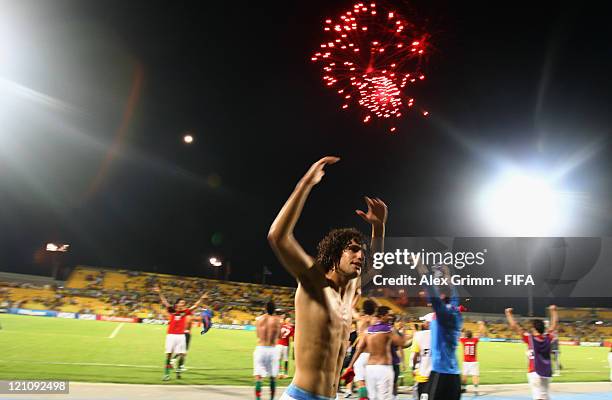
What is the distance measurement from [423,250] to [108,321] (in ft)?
82.8

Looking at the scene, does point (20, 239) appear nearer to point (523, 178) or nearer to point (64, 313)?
point (64, 313)

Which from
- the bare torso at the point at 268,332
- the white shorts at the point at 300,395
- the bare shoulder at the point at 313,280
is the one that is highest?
the bare shoulder at the point at 313,280

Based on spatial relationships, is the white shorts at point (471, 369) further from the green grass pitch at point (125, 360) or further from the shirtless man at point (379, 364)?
the shirtless man at point (379, 364)

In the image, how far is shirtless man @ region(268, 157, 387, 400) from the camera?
9.46ft

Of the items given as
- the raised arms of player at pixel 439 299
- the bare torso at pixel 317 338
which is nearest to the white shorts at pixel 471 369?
the raised arms of player at pixel 439 299

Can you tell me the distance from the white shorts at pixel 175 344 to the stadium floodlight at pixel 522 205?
2960 cm

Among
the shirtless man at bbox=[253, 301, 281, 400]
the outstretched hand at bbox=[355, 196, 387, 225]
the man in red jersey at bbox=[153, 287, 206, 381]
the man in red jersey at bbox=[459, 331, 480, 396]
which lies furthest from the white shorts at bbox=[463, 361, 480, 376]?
the outstretched hand at bbox=[355, 196, 387, 225]

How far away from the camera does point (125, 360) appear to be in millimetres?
19094

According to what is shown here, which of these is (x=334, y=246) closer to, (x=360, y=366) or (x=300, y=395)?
(x=300, y=395)

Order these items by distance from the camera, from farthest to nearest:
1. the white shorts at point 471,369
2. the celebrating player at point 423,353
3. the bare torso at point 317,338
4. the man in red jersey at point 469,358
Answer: the man in red jersey at point 469,358 < the white shorts at point 471,369 < the celebrating player at point 423,353 < the bare torso at point 317,338

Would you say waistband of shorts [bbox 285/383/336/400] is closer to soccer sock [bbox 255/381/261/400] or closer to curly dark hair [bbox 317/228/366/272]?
curly dark hair [bbox 317/228/366/272]

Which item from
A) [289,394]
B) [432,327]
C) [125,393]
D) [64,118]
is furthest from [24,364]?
[64,118]

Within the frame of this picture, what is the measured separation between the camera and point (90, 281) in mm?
51625

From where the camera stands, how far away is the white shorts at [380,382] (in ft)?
29.3
